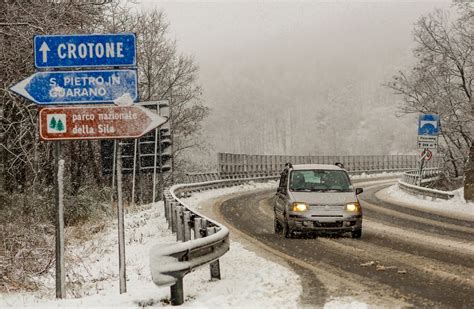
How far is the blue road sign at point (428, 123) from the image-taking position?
26227mm

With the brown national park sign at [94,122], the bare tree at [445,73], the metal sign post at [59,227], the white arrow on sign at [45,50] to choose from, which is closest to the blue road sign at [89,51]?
the white arrow on sign at [45,50]

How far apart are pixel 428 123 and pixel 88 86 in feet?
69.5

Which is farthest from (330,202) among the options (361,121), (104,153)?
(361,121)

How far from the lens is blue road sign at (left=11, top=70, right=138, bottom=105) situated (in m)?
7.94

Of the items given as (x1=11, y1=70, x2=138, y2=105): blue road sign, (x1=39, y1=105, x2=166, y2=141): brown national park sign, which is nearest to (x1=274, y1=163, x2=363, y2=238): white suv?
(x1=39, y1=105, x2=166, y2=141): brown national park sign

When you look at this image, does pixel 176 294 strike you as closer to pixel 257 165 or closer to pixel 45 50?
pixel 45 50

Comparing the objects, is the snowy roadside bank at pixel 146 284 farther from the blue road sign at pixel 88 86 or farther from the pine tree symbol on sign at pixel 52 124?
the blue road sign at pixel 88 86

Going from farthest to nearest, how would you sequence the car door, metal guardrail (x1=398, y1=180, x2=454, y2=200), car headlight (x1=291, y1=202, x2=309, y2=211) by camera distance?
metal guardrail (x1=398, y1=180, x2=454, y2=200) < the car door < car headlight (x1=291, y1=202, x2=309, y2=211)

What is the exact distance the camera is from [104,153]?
87.5 ft

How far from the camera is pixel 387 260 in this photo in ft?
33.9

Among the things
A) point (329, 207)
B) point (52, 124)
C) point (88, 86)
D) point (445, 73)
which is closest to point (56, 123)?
point (52, 124)

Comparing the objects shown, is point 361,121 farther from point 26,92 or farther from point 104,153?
point 26,92

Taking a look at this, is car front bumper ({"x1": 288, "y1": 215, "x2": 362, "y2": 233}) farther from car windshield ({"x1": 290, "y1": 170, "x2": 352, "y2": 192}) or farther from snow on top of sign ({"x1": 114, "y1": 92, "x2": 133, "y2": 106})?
snow on top of sign ({"x1": 114, "y1": 92, "x2": 133, "y2": 106})

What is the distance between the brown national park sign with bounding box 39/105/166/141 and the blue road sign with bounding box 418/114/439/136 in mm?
20578
